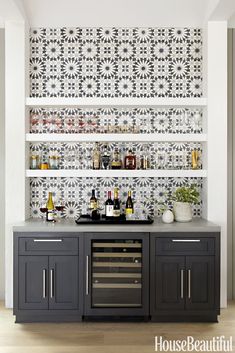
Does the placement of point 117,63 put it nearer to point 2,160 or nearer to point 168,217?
point 2,160

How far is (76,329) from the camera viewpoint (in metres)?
3.82

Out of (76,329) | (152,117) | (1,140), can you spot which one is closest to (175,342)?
(76,329)

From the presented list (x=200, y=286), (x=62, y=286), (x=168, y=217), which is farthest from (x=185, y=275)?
(x=62, y=286)

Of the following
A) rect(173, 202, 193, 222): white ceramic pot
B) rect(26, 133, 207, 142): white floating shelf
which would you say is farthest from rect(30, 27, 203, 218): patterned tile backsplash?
rect(173, 202, 193, 222): white ceramic pot

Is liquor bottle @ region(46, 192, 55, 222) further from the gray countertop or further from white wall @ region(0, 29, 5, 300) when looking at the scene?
white wall @ region(0, 29, 5, 300)

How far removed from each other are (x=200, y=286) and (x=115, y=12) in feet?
9.10

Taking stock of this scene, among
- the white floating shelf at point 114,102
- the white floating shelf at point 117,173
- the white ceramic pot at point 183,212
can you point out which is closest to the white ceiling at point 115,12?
the white floating shelf at point 114,102

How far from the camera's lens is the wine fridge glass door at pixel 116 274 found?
12.9 ft

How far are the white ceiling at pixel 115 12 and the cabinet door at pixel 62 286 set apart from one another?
2400 mm

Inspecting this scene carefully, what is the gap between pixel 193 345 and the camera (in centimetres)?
348

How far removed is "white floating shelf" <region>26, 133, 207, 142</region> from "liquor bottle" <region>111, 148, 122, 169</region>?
181 mm

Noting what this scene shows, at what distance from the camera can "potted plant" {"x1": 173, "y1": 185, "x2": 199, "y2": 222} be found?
4.30 metres

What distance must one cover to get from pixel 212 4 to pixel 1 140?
2.48 metres

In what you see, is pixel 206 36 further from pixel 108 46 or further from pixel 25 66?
pixel 25 66
